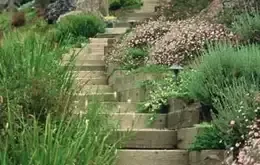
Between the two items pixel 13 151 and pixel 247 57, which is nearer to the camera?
pixel 13 151

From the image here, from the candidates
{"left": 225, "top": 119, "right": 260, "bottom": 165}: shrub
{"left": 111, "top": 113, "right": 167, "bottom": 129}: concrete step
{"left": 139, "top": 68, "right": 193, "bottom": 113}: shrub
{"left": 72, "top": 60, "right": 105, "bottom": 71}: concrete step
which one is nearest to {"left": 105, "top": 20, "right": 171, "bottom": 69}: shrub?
{"left": 72, "top": 60, "right": 105, "bottom": 71}: concrete step

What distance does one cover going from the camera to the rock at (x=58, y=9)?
56.6 feet

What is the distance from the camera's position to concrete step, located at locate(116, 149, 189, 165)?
6.25 m

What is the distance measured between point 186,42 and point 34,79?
319 centimetres

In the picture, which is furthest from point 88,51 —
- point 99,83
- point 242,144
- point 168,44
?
point 242,144

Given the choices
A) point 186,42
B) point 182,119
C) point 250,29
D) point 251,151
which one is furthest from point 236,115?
point 186,42

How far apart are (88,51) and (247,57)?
5.02 metres

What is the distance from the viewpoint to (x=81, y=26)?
1340cm

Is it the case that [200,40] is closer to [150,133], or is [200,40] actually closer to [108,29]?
[150,133]

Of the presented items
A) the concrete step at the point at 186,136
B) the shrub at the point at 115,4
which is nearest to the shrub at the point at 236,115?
the concrete step at the point at 186,136

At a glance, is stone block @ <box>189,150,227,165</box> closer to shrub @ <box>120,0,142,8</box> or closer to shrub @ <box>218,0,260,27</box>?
shrub @ <box>218,0,260,27</box>

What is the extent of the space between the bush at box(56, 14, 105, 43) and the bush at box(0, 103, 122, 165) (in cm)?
780

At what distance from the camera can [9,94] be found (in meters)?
5.87

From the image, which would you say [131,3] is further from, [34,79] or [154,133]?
[34,79]
